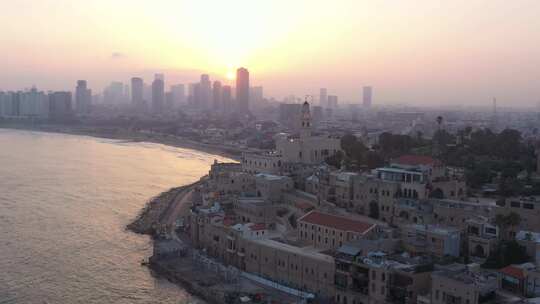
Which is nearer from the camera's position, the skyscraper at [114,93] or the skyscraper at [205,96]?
the skyscraper at [205,96]

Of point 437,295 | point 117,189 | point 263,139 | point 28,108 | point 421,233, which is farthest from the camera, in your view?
point 28,108

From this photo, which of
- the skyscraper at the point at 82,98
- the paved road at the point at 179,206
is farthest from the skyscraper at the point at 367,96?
the paved road at the point at 179,206

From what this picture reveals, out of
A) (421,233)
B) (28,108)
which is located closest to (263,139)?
(421,233)

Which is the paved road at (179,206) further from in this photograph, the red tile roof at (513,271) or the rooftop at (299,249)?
the red tile roof at (513,271)

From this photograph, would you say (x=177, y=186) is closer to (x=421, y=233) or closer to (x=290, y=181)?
(x=290, y=181)

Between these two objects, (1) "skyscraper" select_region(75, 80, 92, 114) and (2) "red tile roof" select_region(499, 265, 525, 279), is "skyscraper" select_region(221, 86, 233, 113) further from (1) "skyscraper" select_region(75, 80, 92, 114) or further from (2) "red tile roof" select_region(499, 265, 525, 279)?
(2) "red tile roof" select_region(499, 265, 525, 279)

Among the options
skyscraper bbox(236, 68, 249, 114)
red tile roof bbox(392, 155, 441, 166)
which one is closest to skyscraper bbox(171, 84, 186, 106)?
skyscraper bbox(236, 68, 249, 114)
